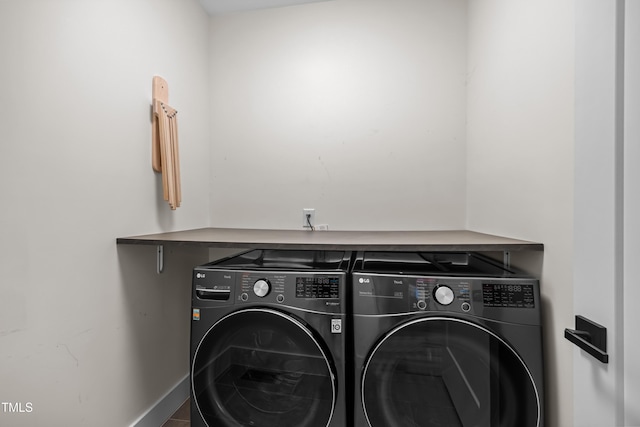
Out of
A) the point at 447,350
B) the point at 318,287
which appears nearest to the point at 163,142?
the point at 318,287

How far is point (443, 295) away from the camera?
1.09 m

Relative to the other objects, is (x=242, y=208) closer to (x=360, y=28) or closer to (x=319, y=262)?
(x=319, y=262)

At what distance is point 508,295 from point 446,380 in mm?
408

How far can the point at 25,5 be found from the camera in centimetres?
92

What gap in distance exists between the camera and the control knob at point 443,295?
109 cm

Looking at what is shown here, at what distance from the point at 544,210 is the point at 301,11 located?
1942 millimetres

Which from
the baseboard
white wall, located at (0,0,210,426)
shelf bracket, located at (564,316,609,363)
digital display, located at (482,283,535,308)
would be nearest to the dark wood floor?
the baseboard

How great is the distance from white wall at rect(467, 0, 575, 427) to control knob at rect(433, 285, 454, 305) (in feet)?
1.18

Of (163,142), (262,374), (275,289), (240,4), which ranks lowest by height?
(262,374)

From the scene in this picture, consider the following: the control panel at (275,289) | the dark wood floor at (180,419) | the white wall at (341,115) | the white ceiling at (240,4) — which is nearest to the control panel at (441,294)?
the control panel at (275,289)

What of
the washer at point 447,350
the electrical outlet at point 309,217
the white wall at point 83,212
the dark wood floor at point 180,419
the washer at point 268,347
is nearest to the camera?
the white wall at point 83,212

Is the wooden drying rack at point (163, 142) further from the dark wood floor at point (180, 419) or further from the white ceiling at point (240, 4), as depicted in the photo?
the dark wood floor at point (180, 419)

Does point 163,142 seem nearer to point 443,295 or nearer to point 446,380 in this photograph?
point 443,295

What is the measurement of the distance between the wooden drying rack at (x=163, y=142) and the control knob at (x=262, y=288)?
2.34 feet
